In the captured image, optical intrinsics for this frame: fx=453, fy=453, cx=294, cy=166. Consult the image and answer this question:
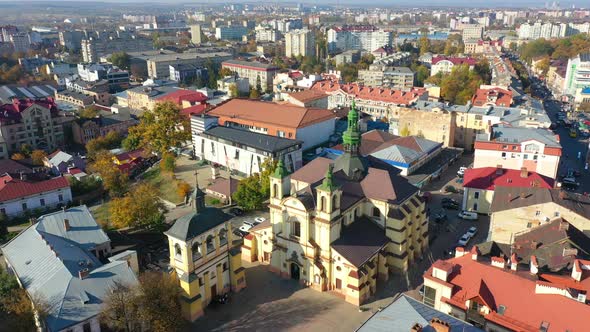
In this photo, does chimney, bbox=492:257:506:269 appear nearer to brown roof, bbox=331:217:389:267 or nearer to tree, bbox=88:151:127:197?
brown roof, bbox=331:217:389:267

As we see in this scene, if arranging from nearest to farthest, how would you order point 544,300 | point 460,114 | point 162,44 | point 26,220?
point 544,300 → point 26,220 → point 460,114 → point 162,44

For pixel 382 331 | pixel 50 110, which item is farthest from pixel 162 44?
pixel 382 331

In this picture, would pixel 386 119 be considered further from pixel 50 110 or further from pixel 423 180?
pixel 50 110

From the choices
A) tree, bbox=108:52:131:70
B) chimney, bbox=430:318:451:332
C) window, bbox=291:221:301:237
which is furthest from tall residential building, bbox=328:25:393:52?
chimney, bbox=430:318:451:332

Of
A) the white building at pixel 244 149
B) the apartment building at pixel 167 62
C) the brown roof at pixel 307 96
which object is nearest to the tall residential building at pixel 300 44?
the apartment building at pixel 167 62

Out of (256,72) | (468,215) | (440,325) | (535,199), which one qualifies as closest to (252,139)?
(468,215)

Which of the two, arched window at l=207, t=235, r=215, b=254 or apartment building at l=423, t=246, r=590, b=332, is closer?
apartment building at l=423, t=246, r=590, b=332
